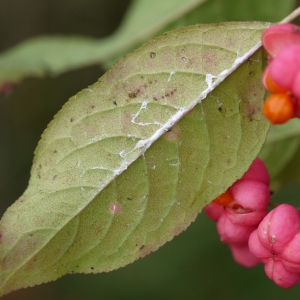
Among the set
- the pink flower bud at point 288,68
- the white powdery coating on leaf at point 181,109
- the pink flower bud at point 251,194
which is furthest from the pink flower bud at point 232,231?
the pink flower bud at point 288,68

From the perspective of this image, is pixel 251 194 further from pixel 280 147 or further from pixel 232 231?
pixel 280 147

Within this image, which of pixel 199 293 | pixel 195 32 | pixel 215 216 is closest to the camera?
pixel 195 32

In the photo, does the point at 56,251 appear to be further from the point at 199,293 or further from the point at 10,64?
Result: the point at 199,293

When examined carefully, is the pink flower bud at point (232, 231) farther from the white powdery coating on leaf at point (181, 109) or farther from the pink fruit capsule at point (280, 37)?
the pink fruit capsule at point (280, 37)

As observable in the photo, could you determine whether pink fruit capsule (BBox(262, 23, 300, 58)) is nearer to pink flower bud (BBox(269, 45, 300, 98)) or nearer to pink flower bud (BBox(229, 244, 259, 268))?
pink flower bud (BBox(269, 45, 300, 98))

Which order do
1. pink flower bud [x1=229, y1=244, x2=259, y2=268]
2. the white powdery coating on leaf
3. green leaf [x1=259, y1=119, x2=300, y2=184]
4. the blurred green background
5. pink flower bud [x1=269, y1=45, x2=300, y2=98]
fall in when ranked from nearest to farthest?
pink flower bud [x1=269, y1=45, x2=300, y2=98]
the white powdery coating on leaf
pink flower bud [x1=229, y1=244, x2=259, y2=268]
green leaf [x1=259, y1=119, x2=300, y2=184]
the blurred green background

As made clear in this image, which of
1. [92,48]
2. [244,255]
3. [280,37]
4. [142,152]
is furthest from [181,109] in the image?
[92,48]

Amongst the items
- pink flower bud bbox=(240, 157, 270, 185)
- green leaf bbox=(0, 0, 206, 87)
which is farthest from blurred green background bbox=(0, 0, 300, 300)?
pink flower bud bbox=(240, 157, 270, 185)

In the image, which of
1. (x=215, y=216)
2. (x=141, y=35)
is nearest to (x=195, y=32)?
(x=215, y=216)
